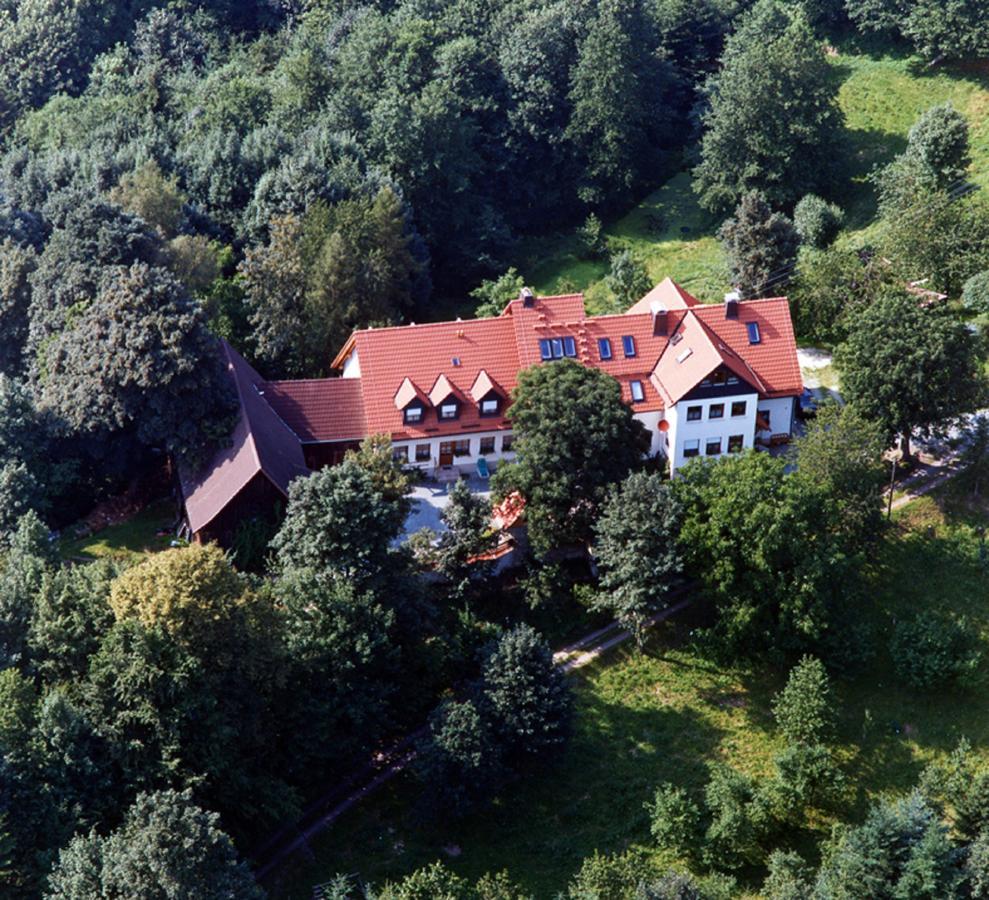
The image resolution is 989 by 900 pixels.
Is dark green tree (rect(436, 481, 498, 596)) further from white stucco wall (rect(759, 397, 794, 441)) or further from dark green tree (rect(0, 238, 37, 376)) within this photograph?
dark green tree (rect(0, 238, 37, 376))

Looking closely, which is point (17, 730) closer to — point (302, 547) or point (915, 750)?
point (302, 547)

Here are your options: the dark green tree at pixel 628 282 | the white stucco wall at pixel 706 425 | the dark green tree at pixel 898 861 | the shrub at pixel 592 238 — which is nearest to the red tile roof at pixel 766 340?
the white stucco wall at pixel 706 425

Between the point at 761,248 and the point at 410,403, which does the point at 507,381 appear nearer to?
the point at 410,403

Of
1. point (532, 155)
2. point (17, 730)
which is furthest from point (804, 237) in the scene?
point (17, 730)

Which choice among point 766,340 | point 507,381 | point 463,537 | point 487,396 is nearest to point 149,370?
point 487,396

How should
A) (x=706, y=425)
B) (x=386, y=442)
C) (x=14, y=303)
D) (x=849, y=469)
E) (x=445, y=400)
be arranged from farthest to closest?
(x=14, y=303) → (x=445, y=400) → (x=706, y=425) → (x=386, y=442) → (x=849, y=469)

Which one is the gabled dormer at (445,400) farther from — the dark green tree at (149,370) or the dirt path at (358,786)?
the dirt path at (358,786)
